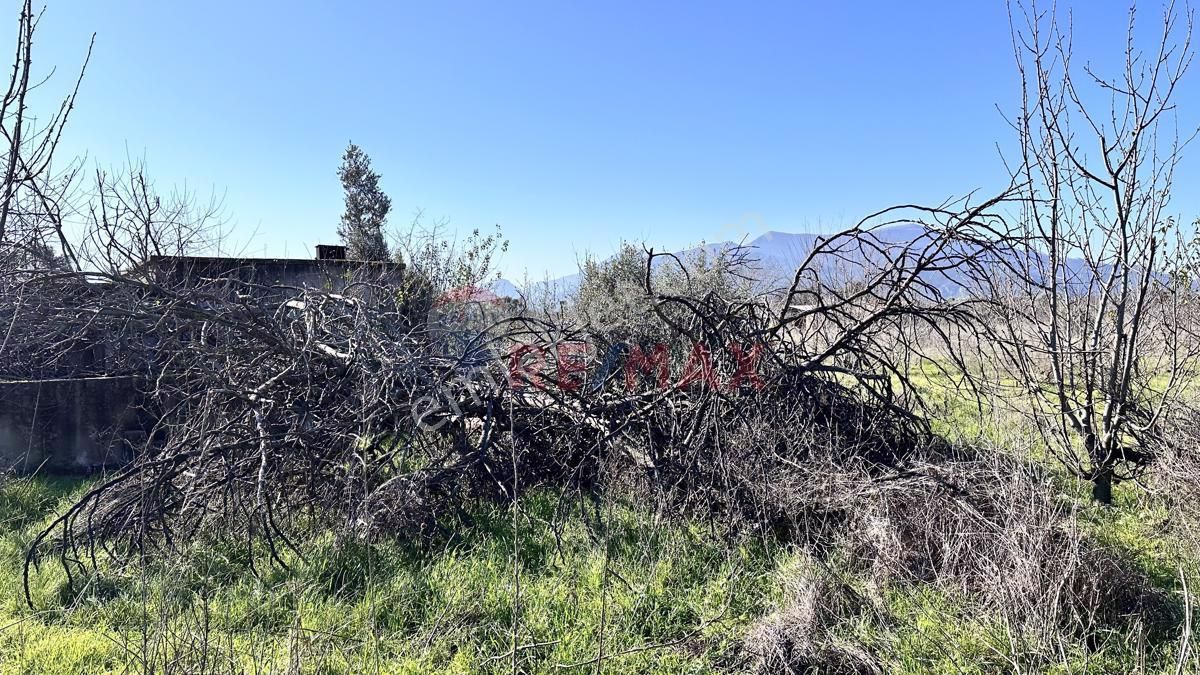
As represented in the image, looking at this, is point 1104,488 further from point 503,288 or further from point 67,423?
point 503,288

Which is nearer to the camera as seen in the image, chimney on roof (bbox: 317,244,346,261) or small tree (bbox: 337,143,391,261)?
chimney on roof (bbox: 317,244,346,261)

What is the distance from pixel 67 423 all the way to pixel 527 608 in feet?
18.7

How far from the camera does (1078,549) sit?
304 cm

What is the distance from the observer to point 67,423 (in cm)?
635

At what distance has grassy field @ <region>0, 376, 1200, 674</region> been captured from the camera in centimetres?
280

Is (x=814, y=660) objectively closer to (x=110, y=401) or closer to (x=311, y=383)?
(x=311, y=383)

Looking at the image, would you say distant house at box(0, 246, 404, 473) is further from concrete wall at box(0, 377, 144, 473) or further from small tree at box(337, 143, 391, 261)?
small tree at box(337, 143, 391, 261)

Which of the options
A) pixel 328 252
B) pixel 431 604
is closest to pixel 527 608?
pixel 431 604

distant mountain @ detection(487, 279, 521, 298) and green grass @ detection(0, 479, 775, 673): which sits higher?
distant mountain @ detection(487, 279, 521, 298)

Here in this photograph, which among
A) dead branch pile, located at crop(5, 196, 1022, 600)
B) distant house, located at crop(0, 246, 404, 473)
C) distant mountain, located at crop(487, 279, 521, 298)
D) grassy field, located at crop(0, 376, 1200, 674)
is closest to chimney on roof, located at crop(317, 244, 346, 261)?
distant mountain, located at crop(487, 279, 521, 298)

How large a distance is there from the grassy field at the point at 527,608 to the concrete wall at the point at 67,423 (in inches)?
86.3

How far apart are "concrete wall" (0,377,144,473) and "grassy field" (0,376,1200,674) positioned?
2.19m

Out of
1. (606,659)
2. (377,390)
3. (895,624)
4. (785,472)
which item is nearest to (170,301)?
(377,390)

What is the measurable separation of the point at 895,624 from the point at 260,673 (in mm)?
2785
